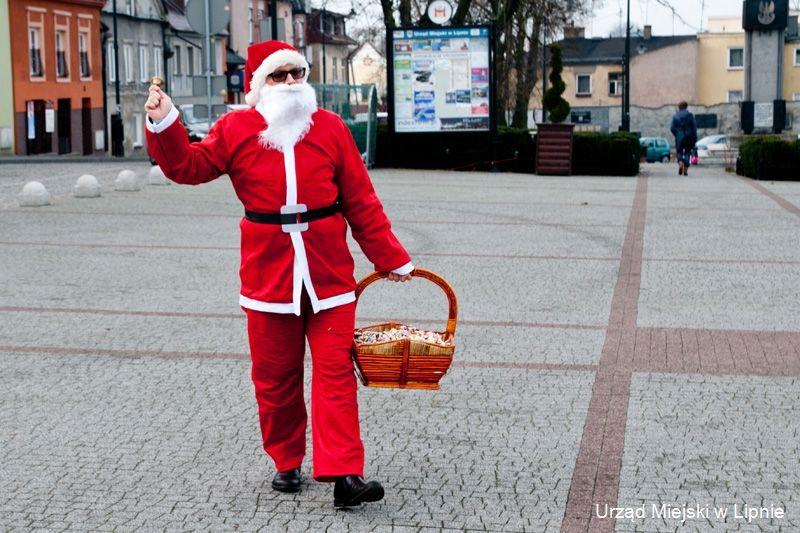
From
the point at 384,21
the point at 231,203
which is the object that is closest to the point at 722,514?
the point at 231,203

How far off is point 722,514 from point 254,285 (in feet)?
6.02

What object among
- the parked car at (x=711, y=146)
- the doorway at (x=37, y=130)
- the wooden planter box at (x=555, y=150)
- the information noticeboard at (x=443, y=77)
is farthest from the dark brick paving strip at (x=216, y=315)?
the parked car at (x=711, y=146)

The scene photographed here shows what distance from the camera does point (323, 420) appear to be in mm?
4871

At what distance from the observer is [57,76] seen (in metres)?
50.8

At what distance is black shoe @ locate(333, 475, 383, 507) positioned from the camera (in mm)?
4820

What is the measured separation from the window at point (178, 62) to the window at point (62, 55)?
46.5 ft

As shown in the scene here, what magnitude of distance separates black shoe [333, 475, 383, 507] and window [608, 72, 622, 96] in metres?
88.6

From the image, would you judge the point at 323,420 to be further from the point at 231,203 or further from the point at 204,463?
the point at 231,203

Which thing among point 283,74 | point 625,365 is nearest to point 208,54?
point 625,365

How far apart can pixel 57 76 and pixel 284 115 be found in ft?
157

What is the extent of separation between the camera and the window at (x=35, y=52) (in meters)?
48.6

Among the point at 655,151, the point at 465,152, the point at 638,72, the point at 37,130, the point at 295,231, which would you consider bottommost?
the point at 655,151

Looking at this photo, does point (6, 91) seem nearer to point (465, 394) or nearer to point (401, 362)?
point (465, 394)

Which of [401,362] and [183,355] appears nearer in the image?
[401,362]
